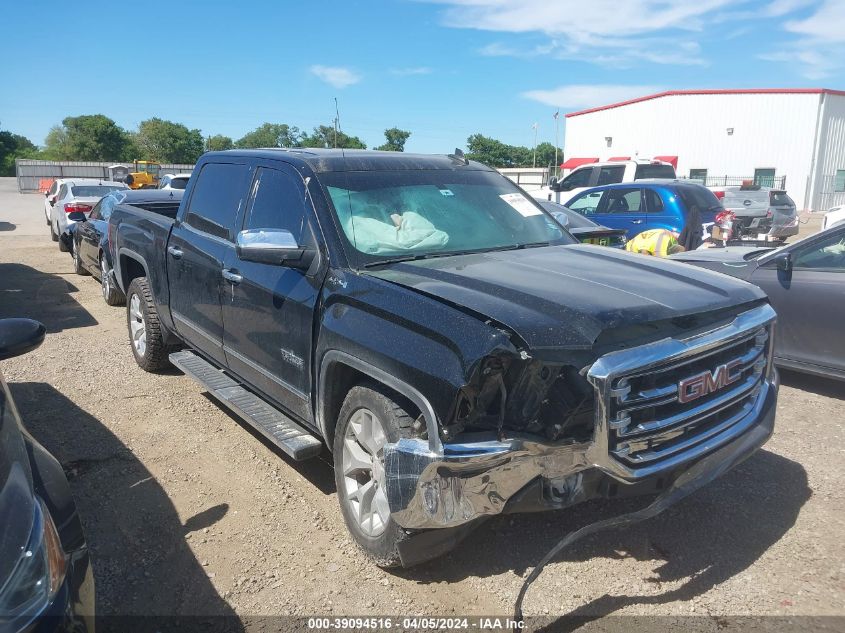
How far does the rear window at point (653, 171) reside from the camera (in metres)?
15.3

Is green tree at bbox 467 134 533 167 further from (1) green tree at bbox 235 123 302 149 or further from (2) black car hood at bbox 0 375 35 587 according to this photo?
(2) black car hood at bbox 0 375 35 587

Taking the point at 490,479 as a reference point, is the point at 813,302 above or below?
above

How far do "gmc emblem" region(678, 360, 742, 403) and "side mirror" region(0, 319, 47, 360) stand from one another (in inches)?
103

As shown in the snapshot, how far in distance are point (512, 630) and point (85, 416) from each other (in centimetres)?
387

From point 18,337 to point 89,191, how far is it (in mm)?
14527

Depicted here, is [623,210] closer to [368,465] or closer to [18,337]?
[368,465]

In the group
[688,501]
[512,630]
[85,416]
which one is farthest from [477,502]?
[85,416]

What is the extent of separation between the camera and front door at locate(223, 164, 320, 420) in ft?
11.7

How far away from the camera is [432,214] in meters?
3.96

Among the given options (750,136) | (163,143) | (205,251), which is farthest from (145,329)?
(163,143)

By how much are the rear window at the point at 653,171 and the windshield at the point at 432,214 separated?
11.9m

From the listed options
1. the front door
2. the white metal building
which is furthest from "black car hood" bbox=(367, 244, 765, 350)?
the white metal building

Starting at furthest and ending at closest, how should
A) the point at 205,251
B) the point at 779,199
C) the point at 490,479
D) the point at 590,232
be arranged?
the point at 779,199 → the point at 590,232 → the point at 205,251 → the point at 490,479

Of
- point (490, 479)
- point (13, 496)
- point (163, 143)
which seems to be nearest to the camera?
point (13, 496)
